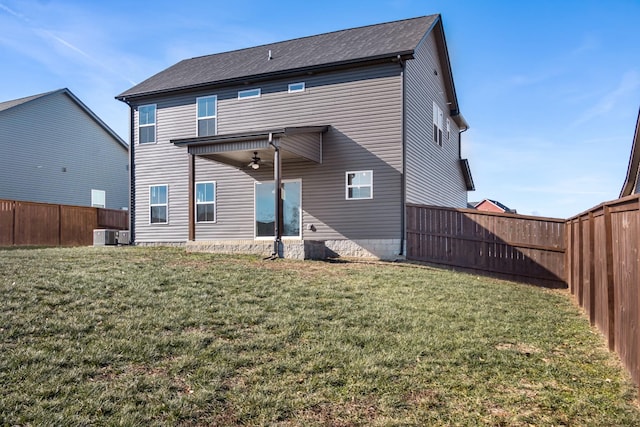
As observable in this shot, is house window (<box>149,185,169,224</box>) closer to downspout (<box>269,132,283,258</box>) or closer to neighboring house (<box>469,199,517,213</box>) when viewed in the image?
downspout (<box>269,132,283,258</box>)

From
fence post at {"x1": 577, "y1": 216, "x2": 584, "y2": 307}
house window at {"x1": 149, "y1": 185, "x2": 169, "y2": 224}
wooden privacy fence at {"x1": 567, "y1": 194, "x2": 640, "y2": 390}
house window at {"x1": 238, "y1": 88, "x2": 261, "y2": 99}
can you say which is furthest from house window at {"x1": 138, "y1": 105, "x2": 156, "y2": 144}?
wooden privacy fence at {"x1": 567, "y1": 194, "x2": 640, "y2": 390}

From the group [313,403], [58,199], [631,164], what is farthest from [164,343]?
[58,199]

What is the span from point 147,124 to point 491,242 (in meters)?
12.4

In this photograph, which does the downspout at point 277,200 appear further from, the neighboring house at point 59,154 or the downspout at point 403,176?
the neighboring house at point 59,154

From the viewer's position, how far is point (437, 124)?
1675cm

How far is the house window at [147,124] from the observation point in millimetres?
16455

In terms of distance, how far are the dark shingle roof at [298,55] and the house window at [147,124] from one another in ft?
1.87

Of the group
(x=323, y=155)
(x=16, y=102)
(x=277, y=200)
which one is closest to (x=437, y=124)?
(x=323, y=155)

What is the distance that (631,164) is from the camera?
12039 millimetres

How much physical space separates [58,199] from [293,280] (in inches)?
801

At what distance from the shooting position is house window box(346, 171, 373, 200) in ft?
43.0

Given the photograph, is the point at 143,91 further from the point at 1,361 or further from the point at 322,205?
the point at 1,361

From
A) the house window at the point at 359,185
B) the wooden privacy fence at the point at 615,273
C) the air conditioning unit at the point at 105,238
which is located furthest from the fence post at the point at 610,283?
the air conditioning unit at the point at 105,238

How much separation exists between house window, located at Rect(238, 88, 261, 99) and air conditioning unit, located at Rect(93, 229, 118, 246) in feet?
23.1
